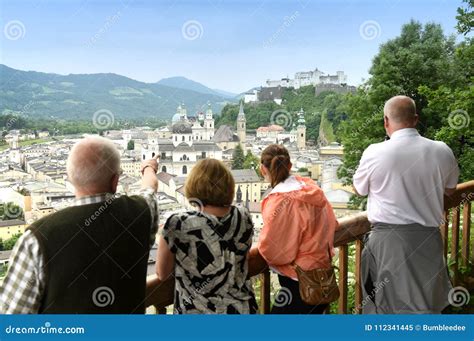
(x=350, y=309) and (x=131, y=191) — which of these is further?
(x=350, y=309)

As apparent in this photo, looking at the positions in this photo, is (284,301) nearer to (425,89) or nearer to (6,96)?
(6,96)

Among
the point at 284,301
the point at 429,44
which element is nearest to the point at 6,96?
the point at 284,301

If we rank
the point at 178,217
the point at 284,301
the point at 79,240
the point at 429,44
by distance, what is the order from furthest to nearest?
the point at 429,44
the point at 284,301
the point at 178,217
the point at 79,240

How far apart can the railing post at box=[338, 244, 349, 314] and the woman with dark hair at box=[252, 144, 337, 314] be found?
0.21 meters

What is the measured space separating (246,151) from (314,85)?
5.33ft

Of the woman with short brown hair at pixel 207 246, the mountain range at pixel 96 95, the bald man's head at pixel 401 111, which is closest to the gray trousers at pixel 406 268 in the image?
the bald man's head at pixel 401 111

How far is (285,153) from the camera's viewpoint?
176cm

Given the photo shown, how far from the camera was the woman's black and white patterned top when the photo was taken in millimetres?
1359

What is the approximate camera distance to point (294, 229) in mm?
1678
